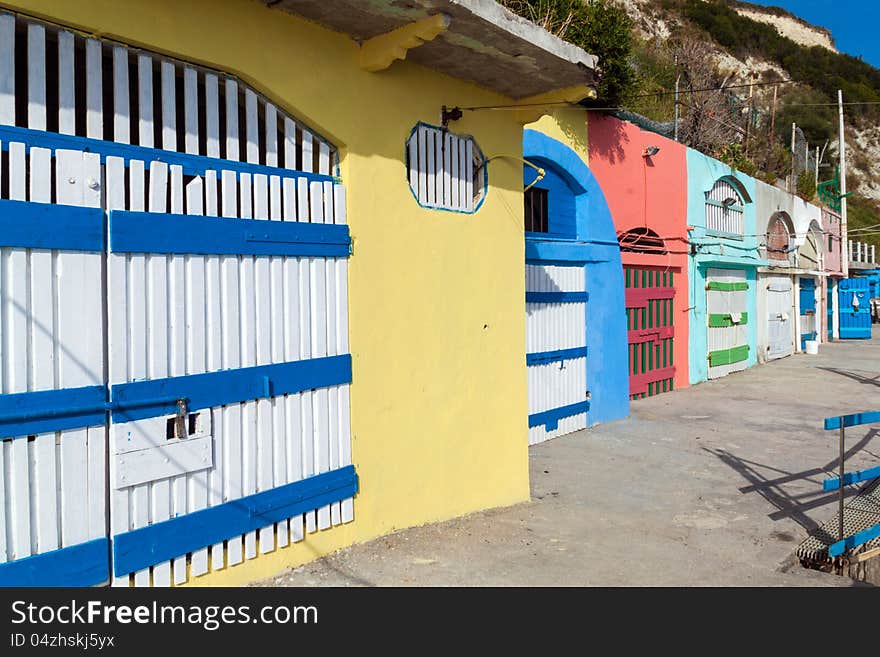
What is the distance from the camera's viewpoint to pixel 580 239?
1037cm

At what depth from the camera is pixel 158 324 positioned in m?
3.84

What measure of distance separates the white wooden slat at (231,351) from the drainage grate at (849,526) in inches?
164

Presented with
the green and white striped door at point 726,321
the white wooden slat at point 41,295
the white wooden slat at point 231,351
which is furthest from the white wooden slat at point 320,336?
the green and white striped door at point 726,321

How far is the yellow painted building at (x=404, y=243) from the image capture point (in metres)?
4.28

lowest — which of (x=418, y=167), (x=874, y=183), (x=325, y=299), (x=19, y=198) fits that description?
(x=325, y=299)

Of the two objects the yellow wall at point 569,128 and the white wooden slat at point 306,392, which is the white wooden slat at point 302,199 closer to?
the white wooden slat at point 306,392

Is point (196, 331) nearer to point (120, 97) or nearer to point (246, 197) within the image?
point (246, 197)

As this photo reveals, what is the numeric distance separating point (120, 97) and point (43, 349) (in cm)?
139

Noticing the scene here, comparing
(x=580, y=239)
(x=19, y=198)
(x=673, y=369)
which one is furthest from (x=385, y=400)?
(x=673, y=369)

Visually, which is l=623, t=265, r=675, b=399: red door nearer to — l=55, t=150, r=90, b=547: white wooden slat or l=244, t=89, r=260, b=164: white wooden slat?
l=244, t=89, r=260, b=164: white wooden slat

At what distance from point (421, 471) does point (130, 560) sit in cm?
241

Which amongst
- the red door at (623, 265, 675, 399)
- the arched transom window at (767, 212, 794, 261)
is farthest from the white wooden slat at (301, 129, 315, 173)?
the arched transom window at (767, 212, 794, 261)
